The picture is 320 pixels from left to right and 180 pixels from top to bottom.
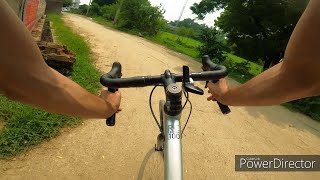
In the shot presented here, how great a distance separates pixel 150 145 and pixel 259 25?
1291 cm

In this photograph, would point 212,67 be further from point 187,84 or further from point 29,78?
point 29,78

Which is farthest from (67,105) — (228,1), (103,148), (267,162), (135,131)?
(228,1)

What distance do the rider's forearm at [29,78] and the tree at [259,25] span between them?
13.1m

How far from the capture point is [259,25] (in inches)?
586

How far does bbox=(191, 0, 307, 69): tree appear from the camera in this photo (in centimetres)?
1331

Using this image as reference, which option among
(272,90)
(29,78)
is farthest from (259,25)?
(29,78)

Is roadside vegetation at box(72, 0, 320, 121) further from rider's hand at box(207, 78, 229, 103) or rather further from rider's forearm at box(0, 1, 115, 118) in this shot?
rider's forearm at box(0, 1, 115, 118)

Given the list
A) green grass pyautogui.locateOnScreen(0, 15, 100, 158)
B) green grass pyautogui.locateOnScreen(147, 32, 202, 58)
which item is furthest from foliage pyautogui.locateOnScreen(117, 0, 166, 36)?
green grass pyautogui.locateOnScreen(0, 15, 100, 158)

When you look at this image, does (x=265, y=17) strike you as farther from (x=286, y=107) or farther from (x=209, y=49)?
(x=286, y=107)

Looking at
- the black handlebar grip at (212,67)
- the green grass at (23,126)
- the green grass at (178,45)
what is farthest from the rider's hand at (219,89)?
the green grass at (178,45)

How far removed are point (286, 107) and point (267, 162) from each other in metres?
4.15

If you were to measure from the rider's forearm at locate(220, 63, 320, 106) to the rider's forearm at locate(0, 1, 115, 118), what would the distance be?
0.79m

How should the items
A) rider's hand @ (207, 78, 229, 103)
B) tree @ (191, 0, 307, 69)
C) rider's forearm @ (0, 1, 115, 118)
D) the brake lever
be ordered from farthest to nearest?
tree @ (191, 0, 307, 69)
rider's hand @ (207, 78, 229, 103)
the brake lever
rider's forearm @ (0, 1, 115, 118)

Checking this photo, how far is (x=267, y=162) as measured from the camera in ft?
14.3
